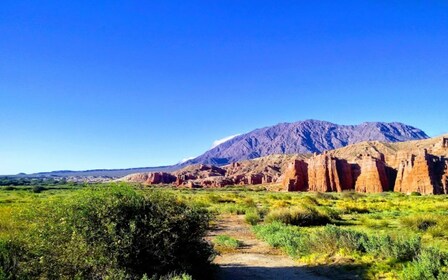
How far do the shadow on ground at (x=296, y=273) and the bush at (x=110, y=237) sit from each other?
2.35 meters

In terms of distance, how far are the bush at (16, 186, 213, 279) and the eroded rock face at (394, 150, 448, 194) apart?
263 ft

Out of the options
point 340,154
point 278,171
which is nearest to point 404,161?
point 340,154

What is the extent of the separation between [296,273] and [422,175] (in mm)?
77620

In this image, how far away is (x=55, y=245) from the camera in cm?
945

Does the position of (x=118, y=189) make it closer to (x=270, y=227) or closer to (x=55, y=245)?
(x=55, y=245)

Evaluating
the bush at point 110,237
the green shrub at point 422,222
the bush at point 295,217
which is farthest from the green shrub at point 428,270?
the bush at point 295,217

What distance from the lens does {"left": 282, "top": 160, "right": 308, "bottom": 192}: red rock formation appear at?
101812mm

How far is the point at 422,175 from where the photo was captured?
8081cm

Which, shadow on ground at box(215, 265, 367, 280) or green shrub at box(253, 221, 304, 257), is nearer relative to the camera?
shadow on ground at box(215, 265, 367, 280)

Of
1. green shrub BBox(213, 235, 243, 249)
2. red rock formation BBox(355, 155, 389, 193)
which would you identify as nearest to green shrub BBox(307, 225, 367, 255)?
green shrub BBox(213, 235, 243, 249)

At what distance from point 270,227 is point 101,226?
570 inches

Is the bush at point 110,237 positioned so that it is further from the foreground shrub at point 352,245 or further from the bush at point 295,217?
the bush at point 295,217

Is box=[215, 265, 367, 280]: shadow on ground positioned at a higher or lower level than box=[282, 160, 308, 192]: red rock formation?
lower

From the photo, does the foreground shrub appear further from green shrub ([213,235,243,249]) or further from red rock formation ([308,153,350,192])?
red rock formation ([308,153,350,192])
